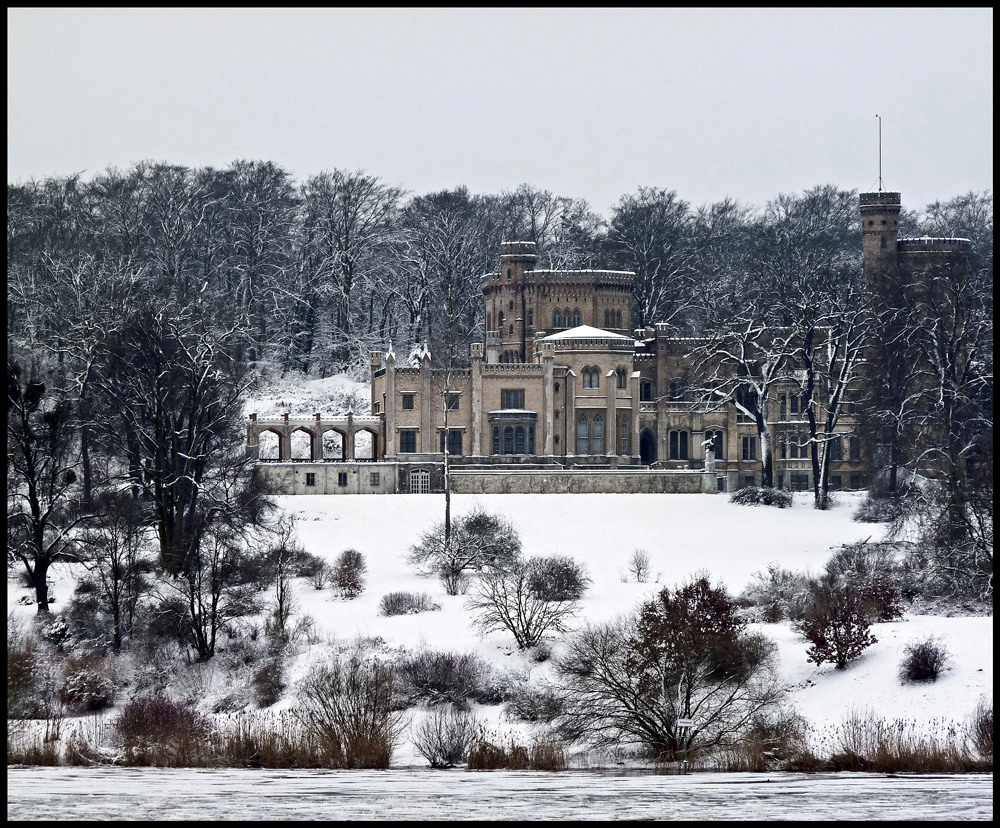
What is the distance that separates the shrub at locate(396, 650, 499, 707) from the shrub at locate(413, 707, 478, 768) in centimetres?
369

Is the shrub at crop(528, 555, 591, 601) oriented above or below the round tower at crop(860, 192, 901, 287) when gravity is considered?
below

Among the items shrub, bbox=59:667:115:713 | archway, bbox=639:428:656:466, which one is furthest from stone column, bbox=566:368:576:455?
shrub, bbox=59:667:115:713

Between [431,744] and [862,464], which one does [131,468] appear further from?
[862,464]

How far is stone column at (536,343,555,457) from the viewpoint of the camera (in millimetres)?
66938

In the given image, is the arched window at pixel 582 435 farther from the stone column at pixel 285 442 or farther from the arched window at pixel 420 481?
the stone column at pixel 285 442

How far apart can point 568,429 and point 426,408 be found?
7.03 m

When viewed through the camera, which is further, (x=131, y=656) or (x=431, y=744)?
(x=131, y=656)

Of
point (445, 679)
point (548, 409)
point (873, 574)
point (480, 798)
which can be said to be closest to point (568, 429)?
point (548, 409)

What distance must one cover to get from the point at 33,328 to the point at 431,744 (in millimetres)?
47908

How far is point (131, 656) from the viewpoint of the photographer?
39.0m

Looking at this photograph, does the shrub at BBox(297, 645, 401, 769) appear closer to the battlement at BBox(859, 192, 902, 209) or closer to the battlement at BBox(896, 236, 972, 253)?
the battlement at BBox(896, 236, 972, 253)

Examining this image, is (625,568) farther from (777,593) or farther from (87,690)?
(87,690)

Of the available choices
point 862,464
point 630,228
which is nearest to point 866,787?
point 862,464

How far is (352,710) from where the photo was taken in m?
29.6
